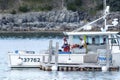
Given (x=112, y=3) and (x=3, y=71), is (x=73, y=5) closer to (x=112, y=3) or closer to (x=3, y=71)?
(x=112, y=3)

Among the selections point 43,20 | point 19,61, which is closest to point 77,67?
point 19,61

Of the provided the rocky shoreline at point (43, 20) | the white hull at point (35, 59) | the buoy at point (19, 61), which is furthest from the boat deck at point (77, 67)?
the rocky shoreline at point (43, 20)

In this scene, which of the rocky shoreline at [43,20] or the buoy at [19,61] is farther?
the rocky shoreline at [43,20]

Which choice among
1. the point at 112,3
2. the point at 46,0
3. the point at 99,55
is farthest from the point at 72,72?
the point at 46,0

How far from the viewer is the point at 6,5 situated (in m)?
149

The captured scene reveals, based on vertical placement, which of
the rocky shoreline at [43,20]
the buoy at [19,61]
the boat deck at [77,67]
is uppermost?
the rocky shoreline at [43,20]

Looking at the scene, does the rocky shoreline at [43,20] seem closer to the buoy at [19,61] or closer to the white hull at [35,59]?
the white hull at [35,59]

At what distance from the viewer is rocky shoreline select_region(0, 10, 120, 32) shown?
138125 mm

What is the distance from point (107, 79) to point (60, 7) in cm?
9180

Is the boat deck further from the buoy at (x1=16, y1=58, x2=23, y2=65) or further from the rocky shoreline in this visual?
the rocky shoreline

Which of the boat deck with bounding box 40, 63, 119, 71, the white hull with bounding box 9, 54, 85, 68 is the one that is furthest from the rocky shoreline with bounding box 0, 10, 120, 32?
the boat deck with bounding box 40, 63, 119, 71

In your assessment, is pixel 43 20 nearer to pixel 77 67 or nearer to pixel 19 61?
pixel 19 61

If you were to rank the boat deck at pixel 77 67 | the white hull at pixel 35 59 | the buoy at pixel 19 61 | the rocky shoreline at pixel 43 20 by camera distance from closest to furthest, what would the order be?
the boat deck at pixel 77 67
the white hull at pixel 35 59
the buoy at pixel 19 61
the rocky shoreline at pixel 43 20

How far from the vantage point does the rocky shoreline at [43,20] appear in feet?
453
